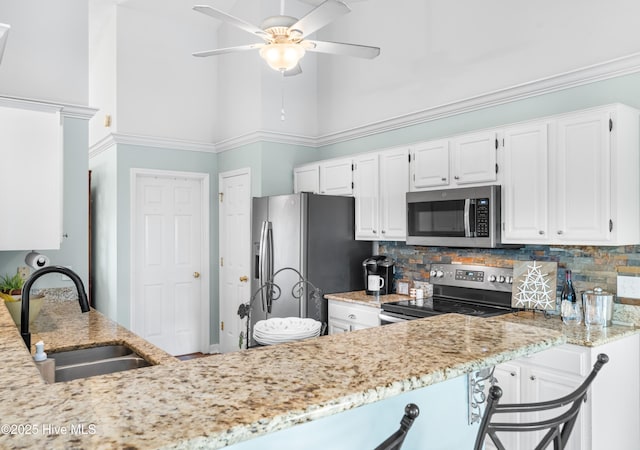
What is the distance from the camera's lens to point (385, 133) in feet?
15.0

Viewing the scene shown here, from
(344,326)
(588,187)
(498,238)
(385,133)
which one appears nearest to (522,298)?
(498,238)

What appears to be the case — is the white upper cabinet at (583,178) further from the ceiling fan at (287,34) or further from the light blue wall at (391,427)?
the light blue wall at (391,427)

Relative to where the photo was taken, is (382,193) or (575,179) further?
(382,193)

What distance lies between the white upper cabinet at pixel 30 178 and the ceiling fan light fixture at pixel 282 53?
1.47 meters

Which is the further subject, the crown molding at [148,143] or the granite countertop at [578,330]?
the crown molding at [148,143]

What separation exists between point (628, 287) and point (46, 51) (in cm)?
435

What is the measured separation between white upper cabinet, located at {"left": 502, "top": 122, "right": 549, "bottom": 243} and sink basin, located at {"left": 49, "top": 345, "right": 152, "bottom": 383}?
7.72ft

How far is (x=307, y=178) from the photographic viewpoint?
4.90 meters

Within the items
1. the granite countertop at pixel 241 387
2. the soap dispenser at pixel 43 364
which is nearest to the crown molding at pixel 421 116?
the granite countertop at pixel 241 387

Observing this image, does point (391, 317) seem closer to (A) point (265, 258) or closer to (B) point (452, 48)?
(A) point (265, 258)

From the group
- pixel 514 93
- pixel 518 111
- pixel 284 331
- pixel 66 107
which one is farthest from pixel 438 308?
pixel 66 107

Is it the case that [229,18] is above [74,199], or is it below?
above

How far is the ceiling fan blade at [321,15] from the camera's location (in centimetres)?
231

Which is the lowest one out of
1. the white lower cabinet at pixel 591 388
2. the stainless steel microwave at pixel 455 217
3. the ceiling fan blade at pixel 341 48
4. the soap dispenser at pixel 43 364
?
the white lower cabinet at pixel 591 388
